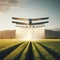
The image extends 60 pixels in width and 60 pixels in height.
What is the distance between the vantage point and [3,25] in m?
6.21

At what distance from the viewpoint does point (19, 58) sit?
438 cm

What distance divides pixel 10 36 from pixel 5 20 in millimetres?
543

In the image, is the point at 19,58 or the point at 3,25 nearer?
the point at 19,58

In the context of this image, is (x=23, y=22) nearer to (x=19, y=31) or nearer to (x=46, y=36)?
(x=19, y=31)

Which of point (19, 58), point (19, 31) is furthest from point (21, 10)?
point (19, 58)

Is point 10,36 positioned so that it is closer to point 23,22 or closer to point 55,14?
point 23,22

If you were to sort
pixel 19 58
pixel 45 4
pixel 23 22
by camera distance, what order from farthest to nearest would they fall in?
pixel 23 22 < pixel 45 4 < pixel 19 58

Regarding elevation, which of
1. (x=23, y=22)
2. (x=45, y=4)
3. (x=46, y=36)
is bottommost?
(x=46, y=36)

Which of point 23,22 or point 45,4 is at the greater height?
point 45,4

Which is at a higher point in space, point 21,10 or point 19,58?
point 21,10

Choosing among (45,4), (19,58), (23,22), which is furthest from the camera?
(23,22)

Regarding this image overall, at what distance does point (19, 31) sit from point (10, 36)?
0.33 metres

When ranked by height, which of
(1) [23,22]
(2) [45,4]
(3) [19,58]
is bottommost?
(3) [19,58]

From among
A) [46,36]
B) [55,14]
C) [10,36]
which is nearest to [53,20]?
[55,14]
